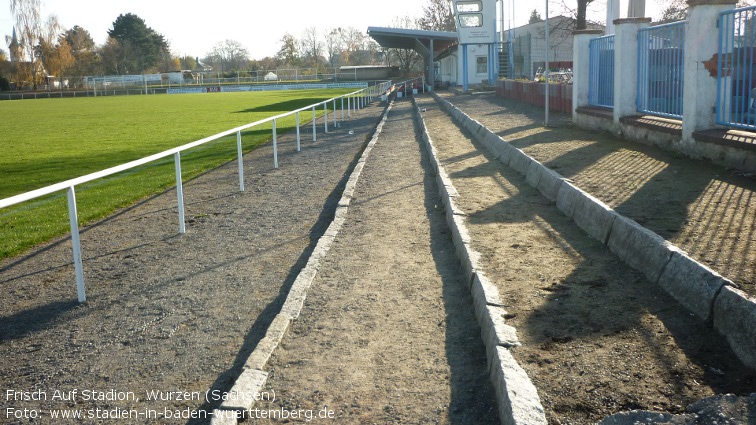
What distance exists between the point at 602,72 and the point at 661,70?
353 centimetres

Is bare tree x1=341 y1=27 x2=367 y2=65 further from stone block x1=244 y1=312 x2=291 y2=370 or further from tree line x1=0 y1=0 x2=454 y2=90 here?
stone block x1=244 y1=312 x2=291 y2=370

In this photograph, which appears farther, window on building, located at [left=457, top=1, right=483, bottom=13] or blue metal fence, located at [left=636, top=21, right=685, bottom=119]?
A: window on building, located at [left=457, top=1, right=483, bottom=13]

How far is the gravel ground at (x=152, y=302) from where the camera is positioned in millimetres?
3932

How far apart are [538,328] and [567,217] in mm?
3471

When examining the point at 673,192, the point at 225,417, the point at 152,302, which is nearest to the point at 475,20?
the point at 673,192

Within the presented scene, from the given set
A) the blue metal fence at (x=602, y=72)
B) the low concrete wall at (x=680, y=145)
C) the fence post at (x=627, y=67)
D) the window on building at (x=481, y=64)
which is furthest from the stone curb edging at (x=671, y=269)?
the window on building at (x=481, y=64)

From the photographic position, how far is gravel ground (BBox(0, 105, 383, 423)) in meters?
3.93

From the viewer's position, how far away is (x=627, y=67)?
13594mm

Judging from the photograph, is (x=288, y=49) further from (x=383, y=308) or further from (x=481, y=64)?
(x=383, y=308)


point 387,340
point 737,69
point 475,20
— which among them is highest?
point 475,20

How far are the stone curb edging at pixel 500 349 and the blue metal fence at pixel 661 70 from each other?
6.77 meters

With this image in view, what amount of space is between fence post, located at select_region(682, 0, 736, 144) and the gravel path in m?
4.71

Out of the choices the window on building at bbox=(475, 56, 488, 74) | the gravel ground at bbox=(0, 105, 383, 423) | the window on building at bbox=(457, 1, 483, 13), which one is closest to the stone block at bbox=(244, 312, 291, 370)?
the gravel ground at bbox=(0, 105, 383, 423)

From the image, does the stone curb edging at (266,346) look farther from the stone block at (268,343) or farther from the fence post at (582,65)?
the fence post at (582,65)
